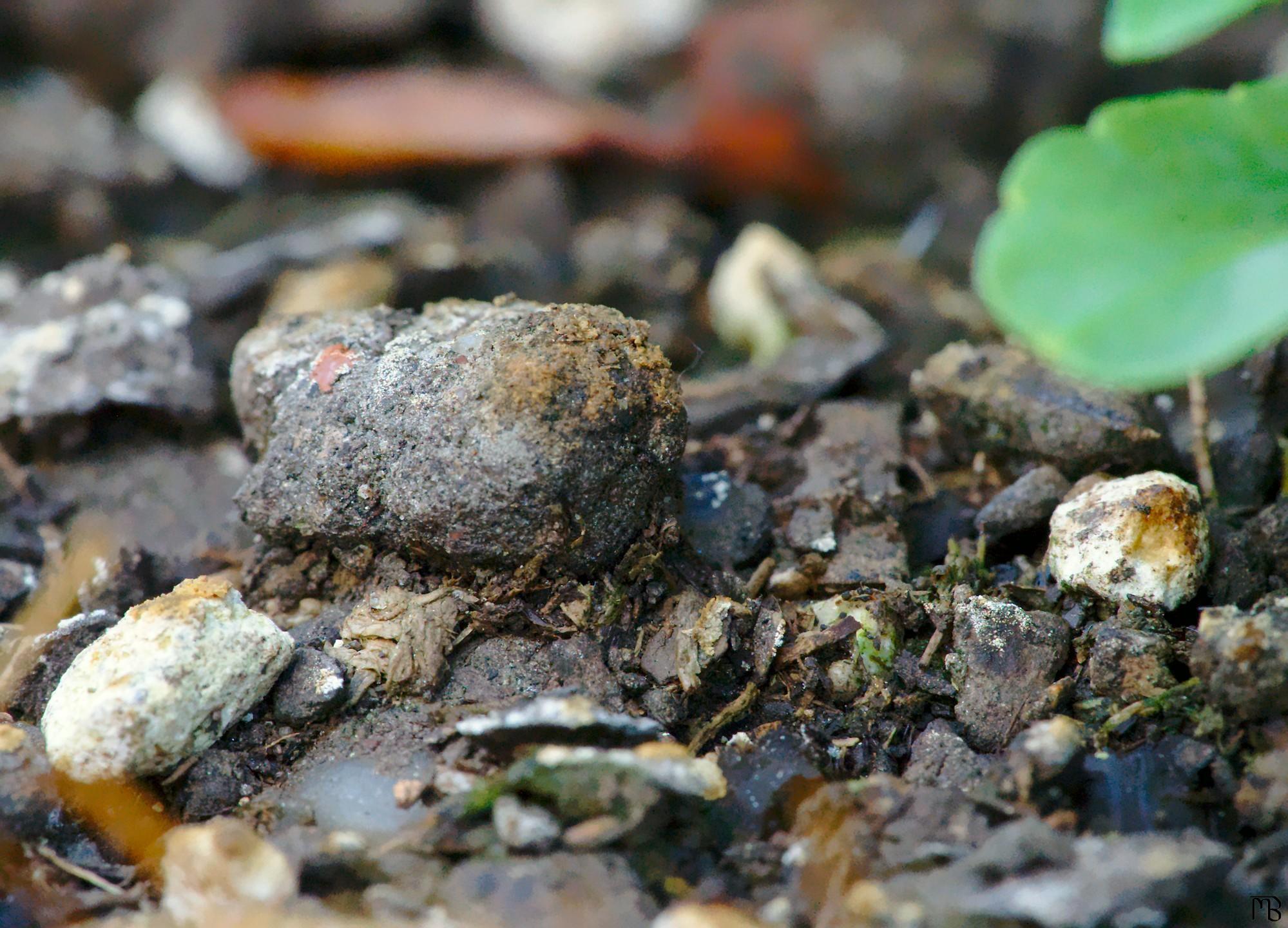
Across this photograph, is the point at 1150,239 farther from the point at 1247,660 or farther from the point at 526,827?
the point at 526,827

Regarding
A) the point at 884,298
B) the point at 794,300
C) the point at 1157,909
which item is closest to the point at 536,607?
the point at 1157,909

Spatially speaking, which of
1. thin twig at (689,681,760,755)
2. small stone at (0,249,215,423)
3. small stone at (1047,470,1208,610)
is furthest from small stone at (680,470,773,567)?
small stone at (0,249,215,423)

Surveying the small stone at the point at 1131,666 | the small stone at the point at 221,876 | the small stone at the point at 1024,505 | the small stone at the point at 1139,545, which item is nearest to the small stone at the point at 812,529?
the small stone at the point at 1024,505

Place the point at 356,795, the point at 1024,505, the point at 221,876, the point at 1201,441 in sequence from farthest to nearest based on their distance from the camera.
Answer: the point at 1201,441 < the point at 1024,505 < the point at 356,795 < the point at 221,876

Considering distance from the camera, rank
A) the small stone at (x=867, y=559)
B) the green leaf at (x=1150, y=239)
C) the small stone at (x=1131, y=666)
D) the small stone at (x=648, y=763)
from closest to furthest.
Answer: the green leaf at (x=1150, y=239) → the small stone at (x=648, y=763) → the small stone at (x=1131, y=666) → the small stone at (x=867, y=559)

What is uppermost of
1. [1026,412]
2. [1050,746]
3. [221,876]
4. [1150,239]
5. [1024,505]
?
[1150,239]

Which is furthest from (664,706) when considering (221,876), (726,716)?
(221,876)

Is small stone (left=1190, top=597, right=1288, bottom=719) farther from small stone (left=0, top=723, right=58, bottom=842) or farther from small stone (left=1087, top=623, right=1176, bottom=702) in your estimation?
small stone (left=0, top=723, right=58, bottom=842)

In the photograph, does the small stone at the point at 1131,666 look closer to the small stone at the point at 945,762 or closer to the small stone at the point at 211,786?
the small stone at the point at 945,762
